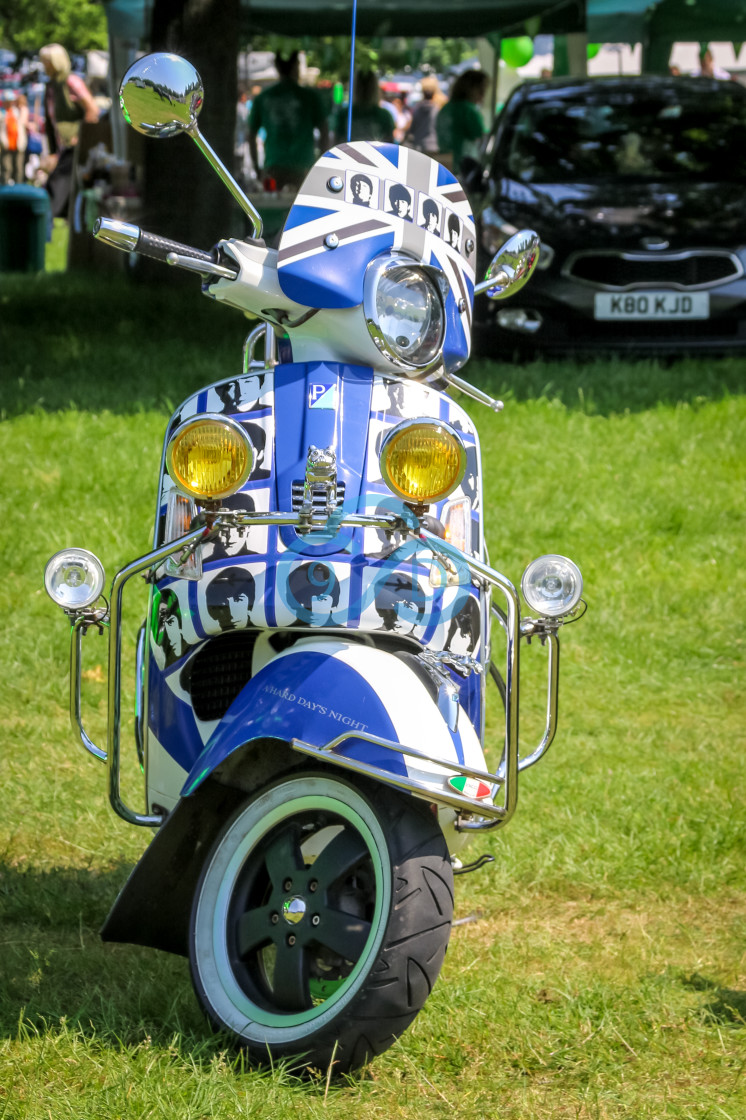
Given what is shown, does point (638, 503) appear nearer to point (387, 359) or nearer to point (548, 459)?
point (548, 459)

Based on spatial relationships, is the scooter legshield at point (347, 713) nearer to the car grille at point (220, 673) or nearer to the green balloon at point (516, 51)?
the car grille at point (220, 673)

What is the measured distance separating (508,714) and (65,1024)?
0.97m

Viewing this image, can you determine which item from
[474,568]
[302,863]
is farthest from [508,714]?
[302,863]

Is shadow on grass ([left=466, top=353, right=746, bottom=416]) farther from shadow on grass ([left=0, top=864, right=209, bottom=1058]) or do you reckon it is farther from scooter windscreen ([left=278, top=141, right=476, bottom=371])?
shadow on grass ([left=0, top=864, right=209, bottom=1058])

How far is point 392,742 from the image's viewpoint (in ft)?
7.71

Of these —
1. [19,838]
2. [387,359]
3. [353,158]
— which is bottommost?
[19,838]

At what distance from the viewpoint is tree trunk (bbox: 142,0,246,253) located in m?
10.8

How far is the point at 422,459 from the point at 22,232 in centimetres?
1371

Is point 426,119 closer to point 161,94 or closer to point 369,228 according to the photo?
point 369,228

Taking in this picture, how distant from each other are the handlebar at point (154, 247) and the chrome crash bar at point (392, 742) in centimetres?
48

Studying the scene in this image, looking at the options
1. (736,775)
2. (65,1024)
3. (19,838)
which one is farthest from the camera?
(736,775)

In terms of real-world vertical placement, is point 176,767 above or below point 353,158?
below

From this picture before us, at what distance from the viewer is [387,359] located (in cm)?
276

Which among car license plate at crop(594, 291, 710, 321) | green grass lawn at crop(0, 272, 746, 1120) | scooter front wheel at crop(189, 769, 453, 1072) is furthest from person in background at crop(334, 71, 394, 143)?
scooter front wheel at crop(189, 769, 453, 1072)
